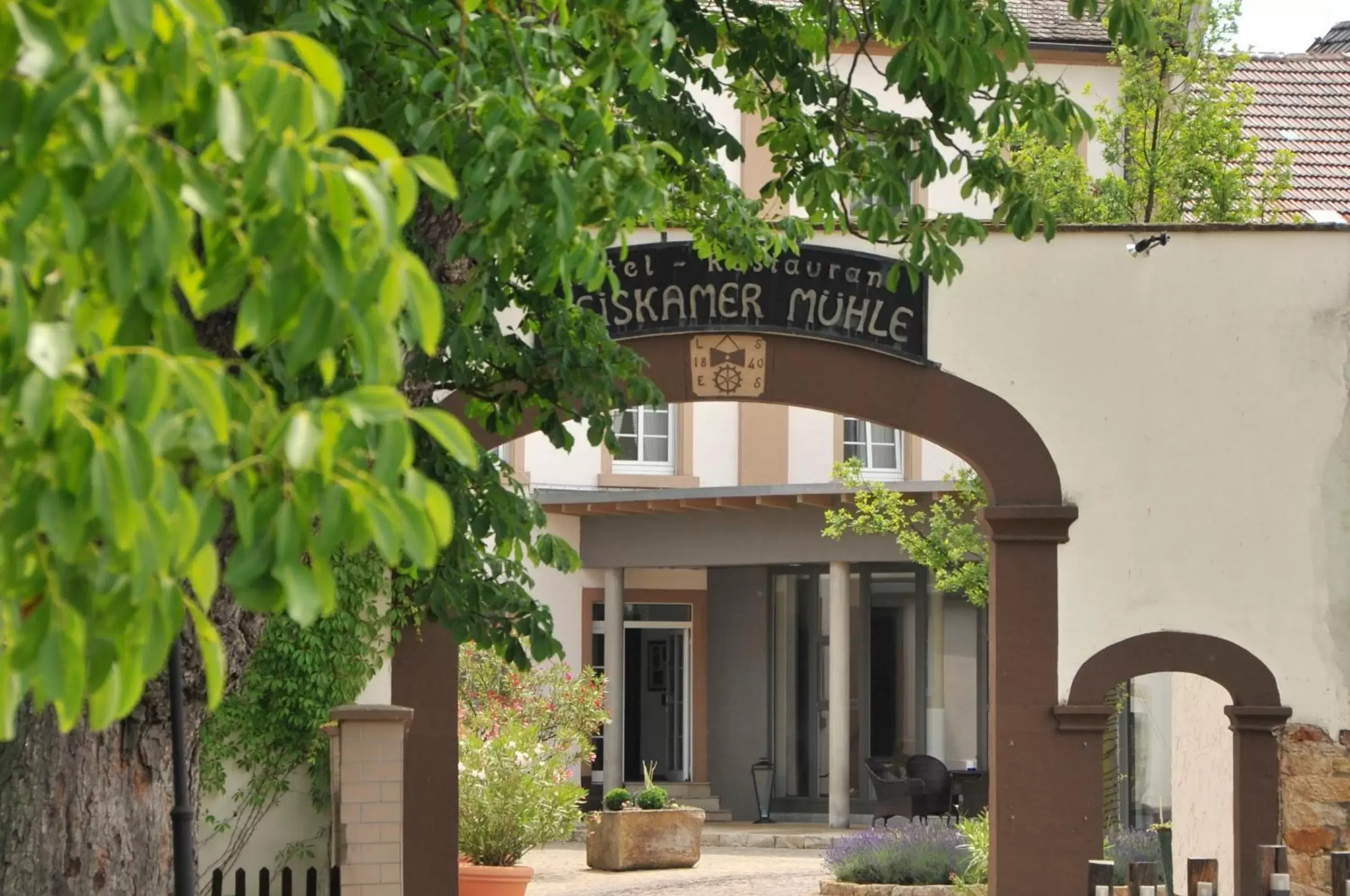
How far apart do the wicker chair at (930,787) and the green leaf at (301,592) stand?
1733cm

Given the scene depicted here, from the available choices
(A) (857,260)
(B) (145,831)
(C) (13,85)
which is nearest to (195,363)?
(C) (13,85)

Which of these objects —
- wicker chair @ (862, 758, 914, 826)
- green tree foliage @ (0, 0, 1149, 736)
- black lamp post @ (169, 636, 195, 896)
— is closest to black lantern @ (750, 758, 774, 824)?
wicker chair @ (862, 758, 914, 826)

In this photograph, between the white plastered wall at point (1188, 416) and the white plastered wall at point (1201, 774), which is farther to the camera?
the white plastered wall at point (1201, 774)

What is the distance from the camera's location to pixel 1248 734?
1045 centimetres

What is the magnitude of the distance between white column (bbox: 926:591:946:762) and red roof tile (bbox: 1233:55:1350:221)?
7.25 metres

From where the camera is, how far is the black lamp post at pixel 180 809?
17.4ft

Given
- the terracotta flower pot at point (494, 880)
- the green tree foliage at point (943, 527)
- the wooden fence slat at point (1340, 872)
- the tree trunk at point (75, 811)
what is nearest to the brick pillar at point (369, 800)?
the terracotta flower pot at point (494, 880)

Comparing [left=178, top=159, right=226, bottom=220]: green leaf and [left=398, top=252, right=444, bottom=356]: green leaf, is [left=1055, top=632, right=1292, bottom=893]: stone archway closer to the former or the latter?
[left=398, top=252, right=444, bottom=356]: green leaf

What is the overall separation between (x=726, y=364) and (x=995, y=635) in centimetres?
223

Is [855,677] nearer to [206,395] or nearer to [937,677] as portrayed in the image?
[937,677]

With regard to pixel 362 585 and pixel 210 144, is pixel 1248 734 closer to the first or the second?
pixel 362 585

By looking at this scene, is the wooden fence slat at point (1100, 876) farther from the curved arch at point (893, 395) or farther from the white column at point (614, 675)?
the white column at point (614, 675)

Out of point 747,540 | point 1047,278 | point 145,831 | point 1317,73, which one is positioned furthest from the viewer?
point 747,540

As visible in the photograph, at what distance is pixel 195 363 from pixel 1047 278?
883 centimetres
